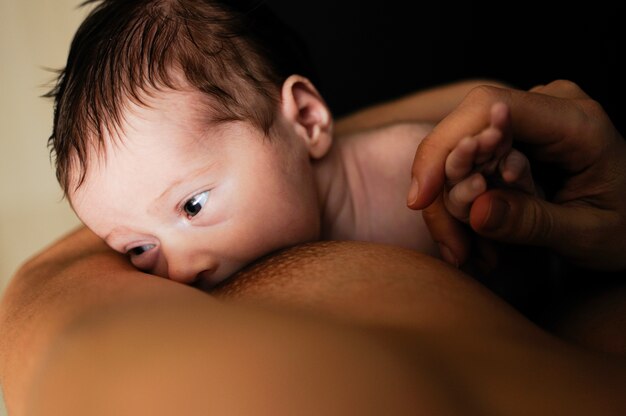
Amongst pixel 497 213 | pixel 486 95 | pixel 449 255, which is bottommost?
pixel 449 255

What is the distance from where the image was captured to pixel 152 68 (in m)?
0.90

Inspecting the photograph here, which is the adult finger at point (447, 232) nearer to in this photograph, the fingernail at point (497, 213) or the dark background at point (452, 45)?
the fingernail at point (497, 213)

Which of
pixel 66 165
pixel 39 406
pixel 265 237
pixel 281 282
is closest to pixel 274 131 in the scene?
pixel 265 237

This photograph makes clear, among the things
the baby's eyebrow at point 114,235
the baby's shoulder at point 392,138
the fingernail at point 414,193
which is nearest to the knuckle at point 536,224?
the fingernail at point 414,193

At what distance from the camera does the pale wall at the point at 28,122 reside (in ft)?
7.32

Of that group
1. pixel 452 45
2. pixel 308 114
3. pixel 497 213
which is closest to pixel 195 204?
pixel 308 114

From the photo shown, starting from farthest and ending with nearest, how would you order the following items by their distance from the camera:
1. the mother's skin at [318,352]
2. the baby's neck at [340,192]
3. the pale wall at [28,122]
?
the pale wall at [28,122], the baby's neck at [340,192], the mother's skin at [318,352]

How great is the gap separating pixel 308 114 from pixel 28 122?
4.99 feet

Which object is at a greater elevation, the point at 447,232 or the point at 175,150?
the point at 175,150

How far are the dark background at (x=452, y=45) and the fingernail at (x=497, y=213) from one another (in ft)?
2.45

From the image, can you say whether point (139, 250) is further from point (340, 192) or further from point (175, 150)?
point (340, 192)

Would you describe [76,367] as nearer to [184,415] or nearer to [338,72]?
[184,415]

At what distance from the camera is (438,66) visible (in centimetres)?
157

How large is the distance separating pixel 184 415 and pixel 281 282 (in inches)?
6.8
